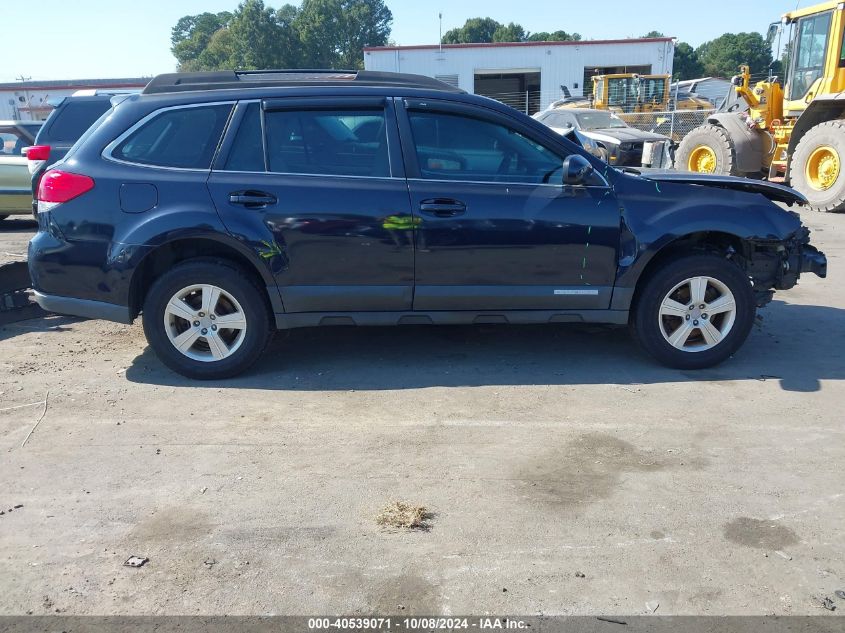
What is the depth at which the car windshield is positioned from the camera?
1819cm

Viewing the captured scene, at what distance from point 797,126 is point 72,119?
12.1 metres

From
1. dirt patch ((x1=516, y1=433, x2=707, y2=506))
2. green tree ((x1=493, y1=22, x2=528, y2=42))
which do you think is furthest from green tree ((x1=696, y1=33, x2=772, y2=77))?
dirt patch ((x1=516, y1=433, x2=707, y2=506))

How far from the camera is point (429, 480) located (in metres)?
3.59

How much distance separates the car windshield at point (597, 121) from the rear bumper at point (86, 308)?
15238 mm

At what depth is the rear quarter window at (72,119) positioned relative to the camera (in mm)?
9164

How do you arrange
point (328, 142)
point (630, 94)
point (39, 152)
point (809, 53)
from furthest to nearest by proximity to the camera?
point (630, 94) < point (809, 53) < point (39, 152) < point (328, 142)

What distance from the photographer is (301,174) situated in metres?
4.73

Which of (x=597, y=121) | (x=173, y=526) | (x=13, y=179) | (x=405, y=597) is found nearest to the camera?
(x=405, y=597)

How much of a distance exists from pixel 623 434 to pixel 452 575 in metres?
1.65

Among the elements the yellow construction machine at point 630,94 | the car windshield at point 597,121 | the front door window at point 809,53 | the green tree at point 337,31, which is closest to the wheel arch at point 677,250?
the front door window at point 809,53

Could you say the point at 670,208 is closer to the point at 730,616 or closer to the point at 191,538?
the point at 730,616

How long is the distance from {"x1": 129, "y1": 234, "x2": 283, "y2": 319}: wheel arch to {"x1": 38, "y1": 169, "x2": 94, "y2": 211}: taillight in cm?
61

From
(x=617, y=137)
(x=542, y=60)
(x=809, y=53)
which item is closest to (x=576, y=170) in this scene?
(x=809, y=53)

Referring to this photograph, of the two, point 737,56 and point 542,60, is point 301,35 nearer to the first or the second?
point 542,60
